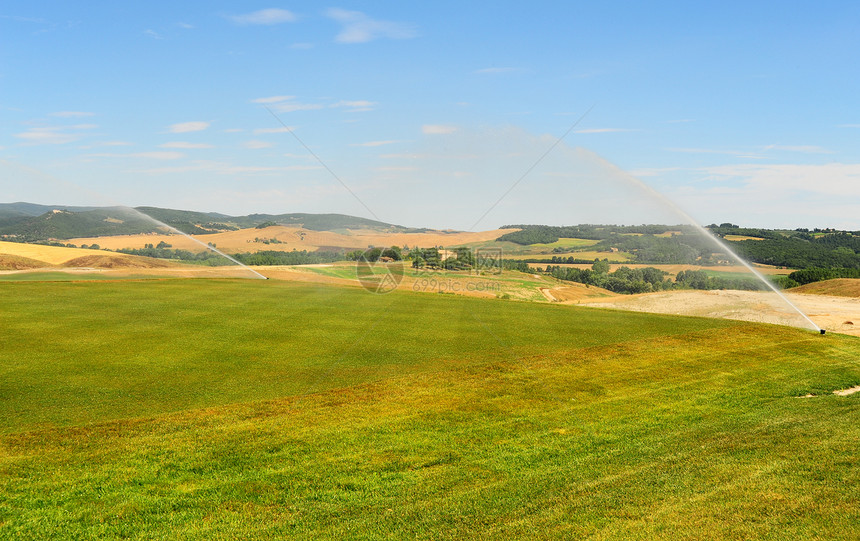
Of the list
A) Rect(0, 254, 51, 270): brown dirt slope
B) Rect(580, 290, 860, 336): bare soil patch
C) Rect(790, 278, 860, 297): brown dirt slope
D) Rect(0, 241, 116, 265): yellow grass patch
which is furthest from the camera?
Rect(790, 278, 860, 297): brown dirt slope

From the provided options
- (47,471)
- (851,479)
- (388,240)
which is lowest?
(47,471)

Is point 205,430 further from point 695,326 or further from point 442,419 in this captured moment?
point 695,326

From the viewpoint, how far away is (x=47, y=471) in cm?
1108

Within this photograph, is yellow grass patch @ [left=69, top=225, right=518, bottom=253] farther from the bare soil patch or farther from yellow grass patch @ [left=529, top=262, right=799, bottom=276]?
the bare soil patch

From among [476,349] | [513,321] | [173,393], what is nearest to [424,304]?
[513,321]

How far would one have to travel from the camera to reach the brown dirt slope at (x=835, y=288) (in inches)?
2377

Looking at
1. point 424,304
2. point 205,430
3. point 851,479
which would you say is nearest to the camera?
point 851,479

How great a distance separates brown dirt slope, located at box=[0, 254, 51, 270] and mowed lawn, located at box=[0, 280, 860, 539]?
3131 cm

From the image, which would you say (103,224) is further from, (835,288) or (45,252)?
(835,288)

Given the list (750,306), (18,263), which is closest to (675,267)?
(750,306)

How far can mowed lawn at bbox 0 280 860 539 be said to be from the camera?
936 cm

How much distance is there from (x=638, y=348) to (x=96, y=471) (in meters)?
22.0

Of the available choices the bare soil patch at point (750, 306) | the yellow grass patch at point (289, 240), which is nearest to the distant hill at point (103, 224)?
the yellow grass patch at point (289, 240)

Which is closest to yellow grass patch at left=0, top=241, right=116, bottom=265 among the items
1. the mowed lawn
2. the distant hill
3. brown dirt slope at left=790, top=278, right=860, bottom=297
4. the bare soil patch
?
the distant hill
